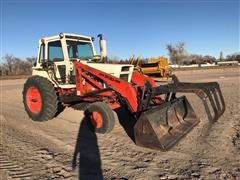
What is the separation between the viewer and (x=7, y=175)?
4645 mm

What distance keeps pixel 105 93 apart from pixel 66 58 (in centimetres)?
179

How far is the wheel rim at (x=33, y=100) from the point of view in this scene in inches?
336

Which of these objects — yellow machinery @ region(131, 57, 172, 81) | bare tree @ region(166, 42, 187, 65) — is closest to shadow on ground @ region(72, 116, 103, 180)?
yellow machinery @ region(131, 57, 172, 81)

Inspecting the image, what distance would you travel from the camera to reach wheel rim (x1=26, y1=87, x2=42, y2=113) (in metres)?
8.55

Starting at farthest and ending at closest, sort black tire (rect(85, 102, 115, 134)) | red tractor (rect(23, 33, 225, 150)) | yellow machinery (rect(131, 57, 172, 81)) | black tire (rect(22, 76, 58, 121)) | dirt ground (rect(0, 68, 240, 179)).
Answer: yellow machinery (rect(131, 57, 172, 81)) → black tire (rect(22, 76, 58, 121)) → black tire (rect(85, 102, 115, 134)) → red tractor (rect(23, 33, 225, 150)) → dirt ground (rect(0, 68, 240, 179))

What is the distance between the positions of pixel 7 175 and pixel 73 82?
3958 mm

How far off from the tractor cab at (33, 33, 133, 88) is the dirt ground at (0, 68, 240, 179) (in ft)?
4.74

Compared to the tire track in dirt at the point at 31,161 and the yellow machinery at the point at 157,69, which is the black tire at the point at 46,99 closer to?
the tire track in dirt at the point at 31,161

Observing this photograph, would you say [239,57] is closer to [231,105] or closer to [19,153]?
[231,105]

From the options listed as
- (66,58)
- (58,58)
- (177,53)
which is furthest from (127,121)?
(177,53)

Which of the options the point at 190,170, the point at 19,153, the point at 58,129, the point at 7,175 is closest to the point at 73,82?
the point at 58,129

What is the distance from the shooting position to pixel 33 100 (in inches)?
340

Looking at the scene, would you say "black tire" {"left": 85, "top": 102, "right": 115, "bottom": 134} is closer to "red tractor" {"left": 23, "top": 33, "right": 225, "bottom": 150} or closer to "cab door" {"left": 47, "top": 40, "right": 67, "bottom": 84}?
"red tractor" {"left": 23, "top": 33, "right": 225, "bottom": 150}

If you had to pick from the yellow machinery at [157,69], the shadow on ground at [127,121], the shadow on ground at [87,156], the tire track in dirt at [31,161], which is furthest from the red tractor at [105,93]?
the yellow machinery at [157,69]
